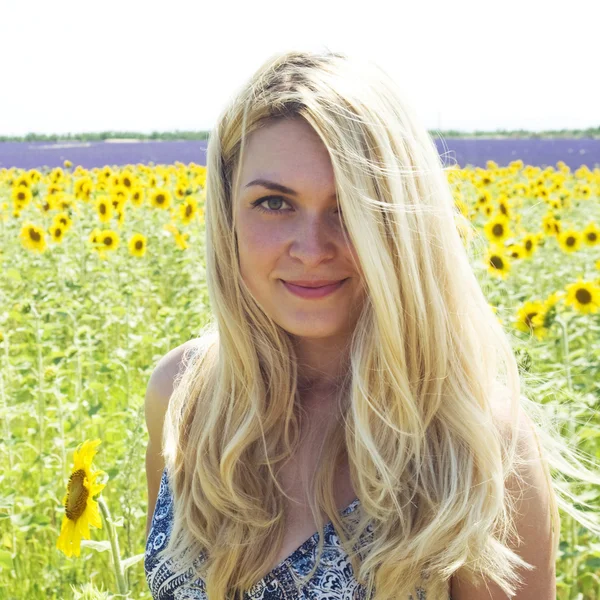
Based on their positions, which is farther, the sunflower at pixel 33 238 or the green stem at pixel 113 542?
the sunflower at pixel 33 238

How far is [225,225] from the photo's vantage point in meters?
1.57

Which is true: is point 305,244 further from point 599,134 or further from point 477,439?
point 599,134

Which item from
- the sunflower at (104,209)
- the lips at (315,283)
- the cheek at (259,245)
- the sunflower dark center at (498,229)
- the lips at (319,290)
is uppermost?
the cheek at (259,245)

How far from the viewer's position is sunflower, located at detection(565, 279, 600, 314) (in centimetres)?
352

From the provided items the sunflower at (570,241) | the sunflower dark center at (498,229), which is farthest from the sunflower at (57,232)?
the sunflower at (570,241)

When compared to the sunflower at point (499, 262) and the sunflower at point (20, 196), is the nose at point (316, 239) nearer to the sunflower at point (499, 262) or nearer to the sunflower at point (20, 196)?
the sunflower at point (499, 262)

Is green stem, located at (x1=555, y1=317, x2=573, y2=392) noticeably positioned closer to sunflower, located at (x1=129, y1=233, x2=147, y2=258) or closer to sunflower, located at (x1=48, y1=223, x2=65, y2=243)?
sunflower, located at (x1=129, y1=233, x2=147, y2=258)

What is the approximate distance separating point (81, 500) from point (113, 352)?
2223 millimetres

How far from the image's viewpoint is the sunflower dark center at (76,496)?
5.30 feet

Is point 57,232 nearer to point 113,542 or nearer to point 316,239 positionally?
point 113,542

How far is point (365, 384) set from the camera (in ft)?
4.64

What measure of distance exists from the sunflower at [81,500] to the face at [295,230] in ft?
1.62

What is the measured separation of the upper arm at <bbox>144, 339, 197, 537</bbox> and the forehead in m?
0.57

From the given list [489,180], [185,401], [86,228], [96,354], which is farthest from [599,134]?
[185,401]
